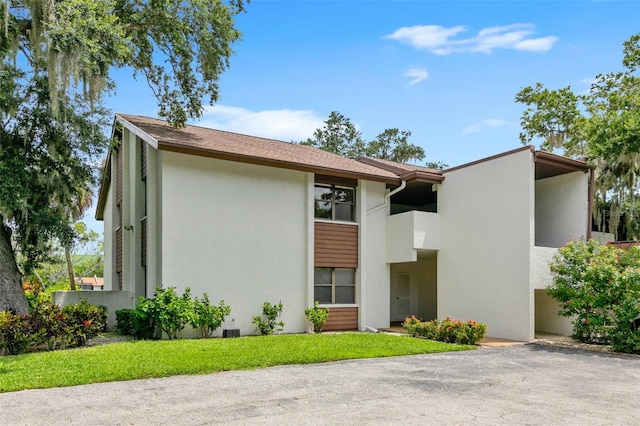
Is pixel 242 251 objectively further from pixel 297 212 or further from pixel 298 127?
pixel 298 127

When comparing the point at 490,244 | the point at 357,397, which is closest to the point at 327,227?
the point at 490,244

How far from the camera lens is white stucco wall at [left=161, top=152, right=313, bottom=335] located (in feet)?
43.2

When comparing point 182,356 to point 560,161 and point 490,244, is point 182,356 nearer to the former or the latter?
point 490,244

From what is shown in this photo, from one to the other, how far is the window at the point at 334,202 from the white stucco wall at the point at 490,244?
310 cm

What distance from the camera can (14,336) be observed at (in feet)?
32.7

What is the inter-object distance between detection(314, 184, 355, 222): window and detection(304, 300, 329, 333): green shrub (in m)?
2.96

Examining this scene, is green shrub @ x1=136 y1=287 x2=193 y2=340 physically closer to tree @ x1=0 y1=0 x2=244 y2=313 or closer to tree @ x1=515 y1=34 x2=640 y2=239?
tree @ x1=0 y1=0 x2=244 y2=313

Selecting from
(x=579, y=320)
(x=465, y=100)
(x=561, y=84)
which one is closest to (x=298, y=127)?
(x=561, y=84)

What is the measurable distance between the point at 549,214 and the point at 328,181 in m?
7.48

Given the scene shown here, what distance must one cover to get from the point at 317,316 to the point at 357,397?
771cm

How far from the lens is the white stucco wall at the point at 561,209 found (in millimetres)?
15375

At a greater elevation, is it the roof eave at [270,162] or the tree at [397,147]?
the tree at [397,147]

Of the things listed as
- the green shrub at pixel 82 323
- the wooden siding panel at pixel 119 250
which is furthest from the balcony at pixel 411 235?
the wooden siding panel at pixel 119 250

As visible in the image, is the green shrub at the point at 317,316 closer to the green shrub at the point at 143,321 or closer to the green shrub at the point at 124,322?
the green shrub at the point at 143,321
